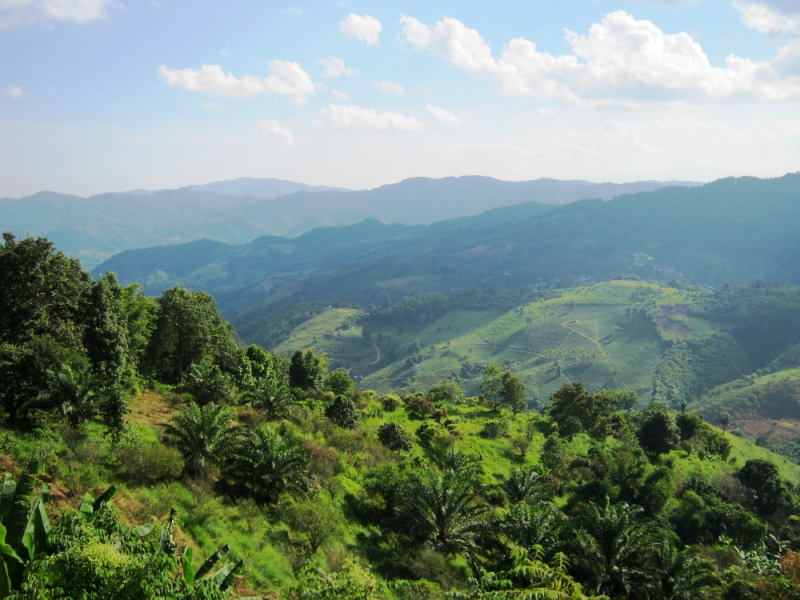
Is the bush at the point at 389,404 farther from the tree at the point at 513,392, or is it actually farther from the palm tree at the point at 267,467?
the palm tree at the point at 267,467

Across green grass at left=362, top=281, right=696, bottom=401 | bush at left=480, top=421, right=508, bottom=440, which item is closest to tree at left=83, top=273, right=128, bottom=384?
bush at left=480, top=421, right=508, bottom=440

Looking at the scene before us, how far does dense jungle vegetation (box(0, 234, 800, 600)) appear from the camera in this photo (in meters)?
10.5

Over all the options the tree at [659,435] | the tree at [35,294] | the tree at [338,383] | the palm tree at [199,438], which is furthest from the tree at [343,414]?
the tree at [659,435]

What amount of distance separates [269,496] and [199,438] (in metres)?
3.86

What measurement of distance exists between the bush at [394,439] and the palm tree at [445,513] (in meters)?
11.5

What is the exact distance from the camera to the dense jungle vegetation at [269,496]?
10.5 m

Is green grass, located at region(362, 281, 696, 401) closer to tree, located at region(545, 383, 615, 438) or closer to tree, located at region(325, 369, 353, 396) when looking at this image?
tree, located at region(545, 383, 615, 438)

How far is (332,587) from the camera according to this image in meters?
11.5

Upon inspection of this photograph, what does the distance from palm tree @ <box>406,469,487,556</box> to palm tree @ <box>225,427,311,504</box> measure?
527 centimetres

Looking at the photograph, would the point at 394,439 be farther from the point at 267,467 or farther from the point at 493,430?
the point at 267,467

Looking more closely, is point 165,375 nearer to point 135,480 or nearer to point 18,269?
point 18,269

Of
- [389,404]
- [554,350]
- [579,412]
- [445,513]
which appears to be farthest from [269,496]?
[554,350]

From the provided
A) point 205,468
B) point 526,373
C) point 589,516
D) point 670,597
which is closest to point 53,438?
point 205,468

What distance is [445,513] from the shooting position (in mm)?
22109
